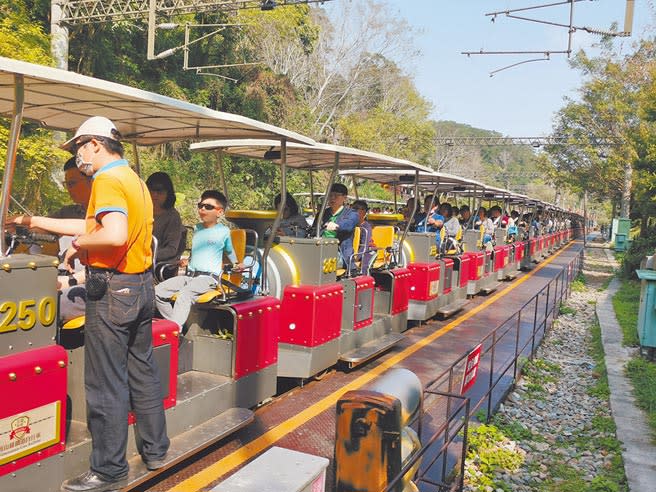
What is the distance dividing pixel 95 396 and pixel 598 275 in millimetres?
19193

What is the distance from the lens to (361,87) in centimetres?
3259

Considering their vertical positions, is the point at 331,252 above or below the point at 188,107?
below

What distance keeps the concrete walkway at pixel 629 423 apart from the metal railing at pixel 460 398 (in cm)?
97

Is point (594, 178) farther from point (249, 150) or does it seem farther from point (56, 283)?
point (56, 283)

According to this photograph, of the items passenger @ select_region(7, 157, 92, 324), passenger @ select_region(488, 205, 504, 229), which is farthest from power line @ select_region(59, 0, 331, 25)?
passenger @ select_region(7, 157, 92, 324)

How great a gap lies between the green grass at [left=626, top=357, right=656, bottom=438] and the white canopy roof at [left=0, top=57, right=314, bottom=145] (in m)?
4.12

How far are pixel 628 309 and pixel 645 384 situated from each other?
5422 millimetres

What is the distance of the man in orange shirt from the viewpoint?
3203 mm

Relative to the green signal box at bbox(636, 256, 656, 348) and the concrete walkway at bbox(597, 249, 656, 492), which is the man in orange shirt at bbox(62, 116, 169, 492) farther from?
the green signal box at bbox(636, 256, 656, 348)

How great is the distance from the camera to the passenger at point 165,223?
16.8ft

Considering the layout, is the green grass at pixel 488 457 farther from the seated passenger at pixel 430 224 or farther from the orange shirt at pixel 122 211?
the seated passenger at pixel 430 224

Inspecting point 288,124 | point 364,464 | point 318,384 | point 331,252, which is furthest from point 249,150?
point 288,124

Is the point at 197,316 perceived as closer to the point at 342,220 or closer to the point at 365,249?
the point at 342,220

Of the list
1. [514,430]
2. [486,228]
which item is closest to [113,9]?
[486,228]
